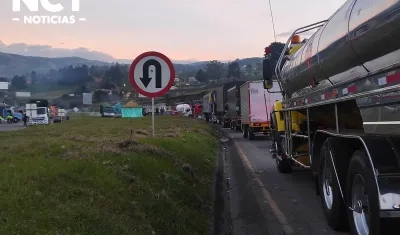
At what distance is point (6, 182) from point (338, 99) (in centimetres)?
416

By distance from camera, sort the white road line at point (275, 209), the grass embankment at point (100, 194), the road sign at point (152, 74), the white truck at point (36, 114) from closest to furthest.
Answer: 1. the grass embankment at point (100, 194)
2. the white road line at point (275, 209)
3. the road sign at point (152, 74)
4. the white truck at point (36, 114)

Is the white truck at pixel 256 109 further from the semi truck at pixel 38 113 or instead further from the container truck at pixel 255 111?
the semi truck at pixel 38 113

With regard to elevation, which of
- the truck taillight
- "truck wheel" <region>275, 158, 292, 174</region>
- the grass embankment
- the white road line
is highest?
the truck taillight

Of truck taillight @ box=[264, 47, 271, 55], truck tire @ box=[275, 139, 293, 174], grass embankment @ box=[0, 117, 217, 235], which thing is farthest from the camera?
truck taillight @ box=[264, 47, 271, 55]

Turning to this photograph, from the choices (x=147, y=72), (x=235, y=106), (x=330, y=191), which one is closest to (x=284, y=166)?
(x=147, y=72)

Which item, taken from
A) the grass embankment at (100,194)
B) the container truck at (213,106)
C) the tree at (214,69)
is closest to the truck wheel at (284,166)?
the grass embankment at (100,194)

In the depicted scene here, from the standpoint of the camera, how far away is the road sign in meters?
10.7

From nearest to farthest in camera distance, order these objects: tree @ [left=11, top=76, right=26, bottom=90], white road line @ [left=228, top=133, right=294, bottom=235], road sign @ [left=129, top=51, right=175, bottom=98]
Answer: white road line @ [left=228, top=133, right=294, bottom=235] < road sign @ [left=129, top=51, right=175, bottom=98] < tree @ [left=11, top=76, right=26, bottom=90]

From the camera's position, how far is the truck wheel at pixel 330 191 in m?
6.48

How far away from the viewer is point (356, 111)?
5914 mm

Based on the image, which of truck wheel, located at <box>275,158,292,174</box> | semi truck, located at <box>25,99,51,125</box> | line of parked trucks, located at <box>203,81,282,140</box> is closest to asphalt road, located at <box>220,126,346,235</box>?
truck wheel, located at <box>275,158,292,174</box>

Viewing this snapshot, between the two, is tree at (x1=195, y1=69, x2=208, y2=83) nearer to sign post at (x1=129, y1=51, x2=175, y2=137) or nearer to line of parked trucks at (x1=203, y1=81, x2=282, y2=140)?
line of parked trucks at (x1=203, y1=81, x2=282, y2=140)

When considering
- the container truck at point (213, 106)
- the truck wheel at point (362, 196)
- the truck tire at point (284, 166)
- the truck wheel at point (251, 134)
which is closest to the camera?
the truck wheel at point (362, 196)

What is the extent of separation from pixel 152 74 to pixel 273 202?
3.85m
